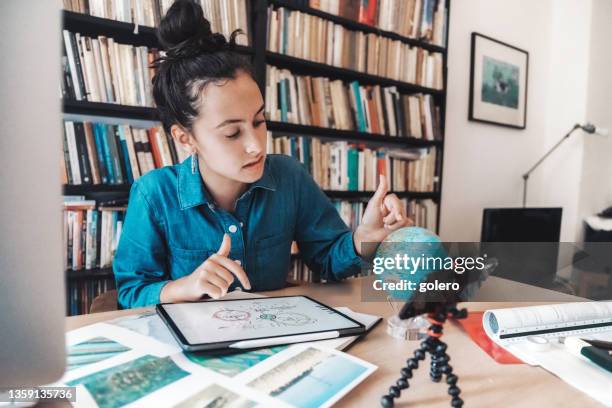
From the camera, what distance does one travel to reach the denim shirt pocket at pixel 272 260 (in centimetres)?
109

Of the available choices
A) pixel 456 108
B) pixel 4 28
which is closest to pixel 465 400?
pixel 4 28

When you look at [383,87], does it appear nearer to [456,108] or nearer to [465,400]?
[456,108]

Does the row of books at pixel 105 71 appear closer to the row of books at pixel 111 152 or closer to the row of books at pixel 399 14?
the row of books at pixel 111 152

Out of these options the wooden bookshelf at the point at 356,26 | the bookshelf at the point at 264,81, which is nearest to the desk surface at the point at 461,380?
the bookshelf at the point at 264,81

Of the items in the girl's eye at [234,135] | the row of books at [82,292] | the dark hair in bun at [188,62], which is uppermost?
the dark hair in bun at [188,62]

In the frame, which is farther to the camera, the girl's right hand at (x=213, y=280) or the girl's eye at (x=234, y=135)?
the girl's eye at (x=234, y=135)

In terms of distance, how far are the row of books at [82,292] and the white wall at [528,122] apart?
208cm

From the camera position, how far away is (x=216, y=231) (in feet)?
3.36

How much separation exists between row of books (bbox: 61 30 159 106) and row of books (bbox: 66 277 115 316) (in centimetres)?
72

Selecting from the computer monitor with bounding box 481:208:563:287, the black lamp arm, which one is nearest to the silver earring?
the computer monitor with bounding box 481:208:563:287

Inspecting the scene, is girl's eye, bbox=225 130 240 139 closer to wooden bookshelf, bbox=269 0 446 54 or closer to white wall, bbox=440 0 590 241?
wooden bookshelf, bbox=269 0 446 54

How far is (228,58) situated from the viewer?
979 millimetres

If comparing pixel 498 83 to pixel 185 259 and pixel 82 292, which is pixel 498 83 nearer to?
pixel 185 259

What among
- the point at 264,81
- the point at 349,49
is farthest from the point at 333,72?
the point at 264,81
